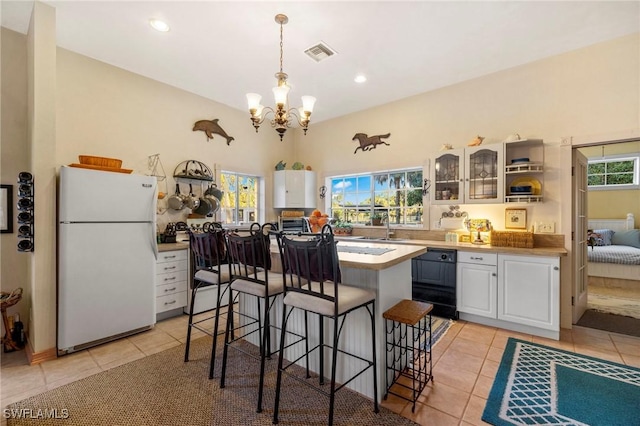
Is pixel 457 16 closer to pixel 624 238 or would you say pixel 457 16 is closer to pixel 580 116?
pixel 580 116

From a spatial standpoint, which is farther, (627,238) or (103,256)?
(627,238)

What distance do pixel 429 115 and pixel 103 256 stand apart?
4339 mm

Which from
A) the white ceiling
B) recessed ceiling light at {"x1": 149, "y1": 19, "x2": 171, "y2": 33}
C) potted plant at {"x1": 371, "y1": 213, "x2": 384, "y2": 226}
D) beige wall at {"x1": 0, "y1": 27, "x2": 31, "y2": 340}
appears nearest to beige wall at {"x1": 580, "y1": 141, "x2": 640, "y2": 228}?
the white ceiling

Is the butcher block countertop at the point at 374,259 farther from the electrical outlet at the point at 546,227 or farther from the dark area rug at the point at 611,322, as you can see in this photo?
the dark area rug at the point at 611,322

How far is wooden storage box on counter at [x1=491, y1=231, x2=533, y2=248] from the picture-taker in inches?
127

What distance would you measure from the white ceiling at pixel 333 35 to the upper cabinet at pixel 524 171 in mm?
987

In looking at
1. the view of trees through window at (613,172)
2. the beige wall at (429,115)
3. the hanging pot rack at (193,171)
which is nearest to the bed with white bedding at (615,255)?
the view of trees through window at (613,172)

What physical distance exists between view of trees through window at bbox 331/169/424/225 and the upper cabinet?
119 centimetres

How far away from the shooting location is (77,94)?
3.18 metres

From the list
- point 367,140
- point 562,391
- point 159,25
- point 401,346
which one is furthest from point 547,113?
point 159,25

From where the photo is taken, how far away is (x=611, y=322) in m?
3.34

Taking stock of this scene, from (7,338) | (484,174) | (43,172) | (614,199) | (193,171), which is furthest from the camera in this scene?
(614,199)

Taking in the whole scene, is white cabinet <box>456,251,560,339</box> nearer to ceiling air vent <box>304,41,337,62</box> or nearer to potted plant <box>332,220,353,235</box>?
potted plant <box>332,220,353,235</box>

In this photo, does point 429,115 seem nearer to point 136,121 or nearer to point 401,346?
point 401,346
